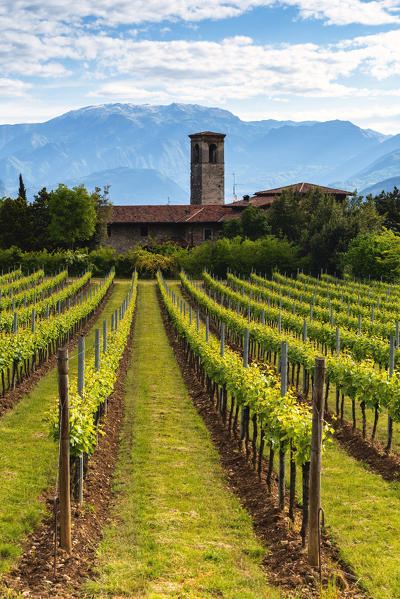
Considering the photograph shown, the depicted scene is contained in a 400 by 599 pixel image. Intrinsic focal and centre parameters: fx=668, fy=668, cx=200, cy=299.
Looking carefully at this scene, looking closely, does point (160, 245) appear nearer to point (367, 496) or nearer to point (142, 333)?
point (142, 333)

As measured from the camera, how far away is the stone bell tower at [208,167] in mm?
85188

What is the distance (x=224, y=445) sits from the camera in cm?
1379

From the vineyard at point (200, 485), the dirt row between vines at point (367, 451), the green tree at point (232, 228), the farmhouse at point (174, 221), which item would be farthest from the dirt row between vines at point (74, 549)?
the farmhouse at point (174, 221)

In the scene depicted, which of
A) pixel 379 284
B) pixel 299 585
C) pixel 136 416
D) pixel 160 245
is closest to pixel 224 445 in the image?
pixel 136 416

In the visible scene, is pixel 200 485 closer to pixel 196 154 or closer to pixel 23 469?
pixel 23 469

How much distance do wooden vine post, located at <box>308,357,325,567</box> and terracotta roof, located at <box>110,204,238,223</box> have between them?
60.9 m

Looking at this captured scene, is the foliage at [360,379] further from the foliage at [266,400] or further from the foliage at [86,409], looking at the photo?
the foliage at [86,409]

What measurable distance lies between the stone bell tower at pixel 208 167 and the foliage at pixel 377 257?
40026 millimetres

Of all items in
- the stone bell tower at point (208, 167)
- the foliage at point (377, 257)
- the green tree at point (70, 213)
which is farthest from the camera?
the stone bell tower at point (208, 167)

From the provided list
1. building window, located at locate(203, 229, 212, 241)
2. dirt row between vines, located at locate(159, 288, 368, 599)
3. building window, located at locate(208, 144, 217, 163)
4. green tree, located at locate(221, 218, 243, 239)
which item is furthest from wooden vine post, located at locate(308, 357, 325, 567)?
building window, located at locate(208, 144, 217, 163)

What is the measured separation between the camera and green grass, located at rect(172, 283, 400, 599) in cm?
816

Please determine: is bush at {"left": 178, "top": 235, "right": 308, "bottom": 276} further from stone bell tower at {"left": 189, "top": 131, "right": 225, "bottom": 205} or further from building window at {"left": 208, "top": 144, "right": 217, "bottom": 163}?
building window at {"left": 208, "top": 144, "right": 217, "bottom": 163}

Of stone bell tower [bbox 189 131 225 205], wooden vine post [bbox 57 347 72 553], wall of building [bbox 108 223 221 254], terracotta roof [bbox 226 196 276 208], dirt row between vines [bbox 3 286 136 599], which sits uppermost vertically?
stone bell tower [bbox 189 131 225 205]

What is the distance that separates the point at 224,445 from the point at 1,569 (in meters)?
6.60
